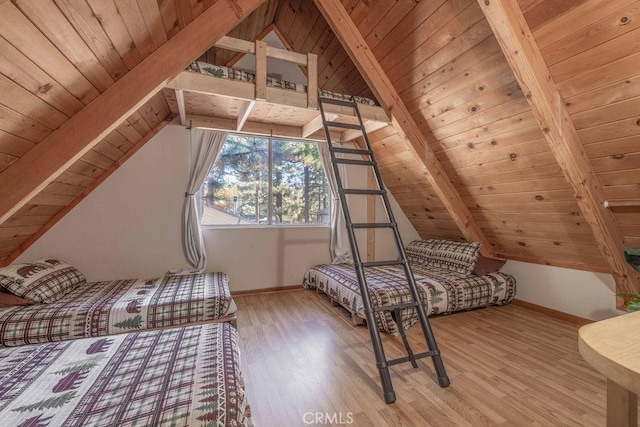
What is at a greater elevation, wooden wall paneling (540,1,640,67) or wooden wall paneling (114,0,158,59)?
wooden wall paneling (114,0,158,59)

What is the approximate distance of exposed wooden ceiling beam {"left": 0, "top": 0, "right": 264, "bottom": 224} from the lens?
1.67 metres

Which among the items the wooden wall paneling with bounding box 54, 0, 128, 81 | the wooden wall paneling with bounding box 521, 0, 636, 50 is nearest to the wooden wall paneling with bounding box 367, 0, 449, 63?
the wooden wall paneling with bounding box 521, 0, 636, 50

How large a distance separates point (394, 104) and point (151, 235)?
118 inches

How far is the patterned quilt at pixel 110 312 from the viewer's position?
210 centimetres

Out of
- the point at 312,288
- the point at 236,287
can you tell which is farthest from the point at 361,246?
the point at 236,287

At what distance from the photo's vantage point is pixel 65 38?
52.4 inches

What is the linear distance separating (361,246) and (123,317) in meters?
2.98

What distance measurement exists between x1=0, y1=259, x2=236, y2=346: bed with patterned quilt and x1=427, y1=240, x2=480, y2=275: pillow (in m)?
2.63

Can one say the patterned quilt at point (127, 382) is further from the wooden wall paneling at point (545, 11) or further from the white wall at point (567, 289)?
the white wall at point (567, 289)

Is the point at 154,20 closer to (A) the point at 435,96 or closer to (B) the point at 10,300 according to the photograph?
(A) the point at 435,96

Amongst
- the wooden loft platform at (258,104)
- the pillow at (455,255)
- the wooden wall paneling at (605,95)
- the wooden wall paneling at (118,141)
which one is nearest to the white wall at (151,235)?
the wooden wall paneling at (118,141)

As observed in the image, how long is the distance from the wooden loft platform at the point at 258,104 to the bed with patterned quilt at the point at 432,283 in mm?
1646

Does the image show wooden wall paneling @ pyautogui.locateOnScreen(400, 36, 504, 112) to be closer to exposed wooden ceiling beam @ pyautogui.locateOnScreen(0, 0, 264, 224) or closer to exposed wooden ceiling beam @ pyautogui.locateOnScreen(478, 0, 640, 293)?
exposed wooden ceiling beam @ pyautogui.locateOnScreen(478, 0, 640, 293)

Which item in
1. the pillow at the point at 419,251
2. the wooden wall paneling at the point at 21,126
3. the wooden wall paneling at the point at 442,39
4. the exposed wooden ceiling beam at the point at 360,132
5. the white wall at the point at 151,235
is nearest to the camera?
the wooden wall paneling at the point at 21,126
